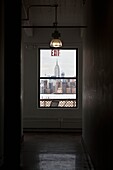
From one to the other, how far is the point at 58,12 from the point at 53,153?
3685 mm

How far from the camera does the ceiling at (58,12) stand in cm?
779

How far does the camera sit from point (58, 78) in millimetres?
11375

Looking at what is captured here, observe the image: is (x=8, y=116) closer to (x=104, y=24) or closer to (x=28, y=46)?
(x=104, y=24)

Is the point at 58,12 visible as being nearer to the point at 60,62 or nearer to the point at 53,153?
the point at 60,62

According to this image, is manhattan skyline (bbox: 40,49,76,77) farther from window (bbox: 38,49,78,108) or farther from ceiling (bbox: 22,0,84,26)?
ceiling (bbox: 22,0,84,26)

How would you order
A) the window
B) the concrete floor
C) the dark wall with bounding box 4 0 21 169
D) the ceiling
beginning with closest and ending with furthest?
1. the dark wall with bounding box 4 0 21 169
2. the concrete floor
3. the ceiling
4. the window

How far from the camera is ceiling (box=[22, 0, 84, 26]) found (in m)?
7.79

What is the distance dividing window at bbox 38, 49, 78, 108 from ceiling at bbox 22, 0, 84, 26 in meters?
1.17

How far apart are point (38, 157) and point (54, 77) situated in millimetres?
4746

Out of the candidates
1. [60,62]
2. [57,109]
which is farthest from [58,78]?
[57,109]

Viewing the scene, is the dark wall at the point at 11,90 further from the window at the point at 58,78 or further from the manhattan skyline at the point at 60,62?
the manhattan skyline at the point at 60,62

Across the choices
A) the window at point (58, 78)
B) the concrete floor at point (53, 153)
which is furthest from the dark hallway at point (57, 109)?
the window at point (58, 78)

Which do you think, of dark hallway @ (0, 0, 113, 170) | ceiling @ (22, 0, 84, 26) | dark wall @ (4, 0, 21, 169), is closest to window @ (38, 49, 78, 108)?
dark hallway @ (0, 0, 113, 170)

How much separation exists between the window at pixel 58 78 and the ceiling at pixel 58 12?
1.17 metres
